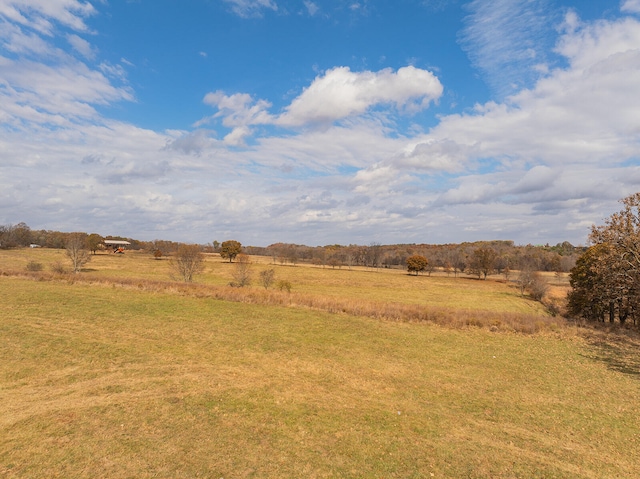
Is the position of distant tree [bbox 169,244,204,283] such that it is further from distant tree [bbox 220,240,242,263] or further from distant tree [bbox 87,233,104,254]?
distant tree [bbox 87,233,104,254]

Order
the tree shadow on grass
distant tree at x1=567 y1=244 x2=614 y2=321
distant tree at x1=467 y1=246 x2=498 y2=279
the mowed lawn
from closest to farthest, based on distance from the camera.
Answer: the mowed lawn, the tree shadow on grass, distant tree at x1=567 y1=244 x2=614 y2=321, distant tree at x1=467 y1=246 x2=498 y2=279

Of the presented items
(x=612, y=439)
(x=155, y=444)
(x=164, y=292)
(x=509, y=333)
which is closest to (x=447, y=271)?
(x=509, y=333)

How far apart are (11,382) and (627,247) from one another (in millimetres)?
36340

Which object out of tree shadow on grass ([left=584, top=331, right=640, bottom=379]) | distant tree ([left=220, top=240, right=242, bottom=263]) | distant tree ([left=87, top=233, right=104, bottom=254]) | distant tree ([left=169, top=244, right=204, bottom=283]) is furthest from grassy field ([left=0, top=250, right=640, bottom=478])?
distant tree ([left=87, top=233, right=104, bottom=254])

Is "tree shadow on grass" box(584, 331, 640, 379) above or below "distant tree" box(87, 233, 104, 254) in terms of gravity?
below

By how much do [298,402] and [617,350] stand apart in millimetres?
24434

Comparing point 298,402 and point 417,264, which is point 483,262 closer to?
point 417,264

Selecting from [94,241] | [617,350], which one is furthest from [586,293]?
[94,241]

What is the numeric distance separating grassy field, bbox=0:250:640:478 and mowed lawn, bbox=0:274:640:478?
0.24 feet

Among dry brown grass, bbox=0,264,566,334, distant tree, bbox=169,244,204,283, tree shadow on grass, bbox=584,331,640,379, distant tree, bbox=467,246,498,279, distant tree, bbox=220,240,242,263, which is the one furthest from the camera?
distant tree, bbox=220,240,242,263

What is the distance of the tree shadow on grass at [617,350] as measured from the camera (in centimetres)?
2005

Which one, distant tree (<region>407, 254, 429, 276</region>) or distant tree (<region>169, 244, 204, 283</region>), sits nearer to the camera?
distant tree (<region>169, 244, 204, 283</region>)

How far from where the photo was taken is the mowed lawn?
9617 mm

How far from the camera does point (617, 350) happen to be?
23.5 m
